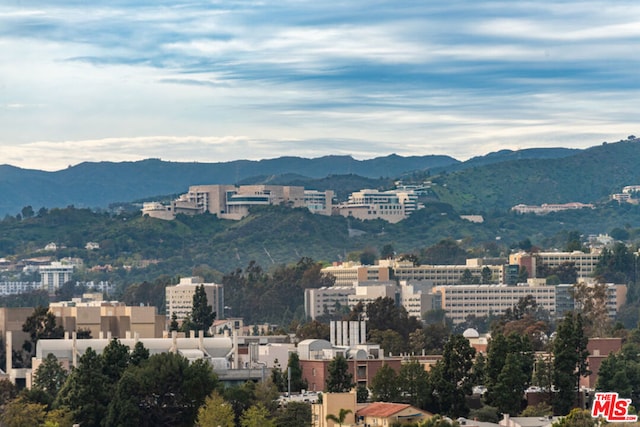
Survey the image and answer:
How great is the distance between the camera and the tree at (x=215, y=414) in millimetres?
89250

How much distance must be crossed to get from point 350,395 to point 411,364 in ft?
31.2

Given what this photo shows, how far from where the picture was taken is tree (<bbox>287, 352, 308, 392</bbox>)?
111750 millimetres

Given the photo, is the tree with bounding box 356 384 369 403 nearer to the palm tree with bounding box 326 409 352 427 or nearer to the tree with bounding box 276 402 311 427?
the tree with bounding box 276 402 311 427

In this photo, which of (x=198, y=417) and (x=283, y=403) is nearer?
(x=198, y=417)

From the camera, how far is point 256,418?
3501 inches

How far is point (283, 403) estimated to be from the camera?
3890 inches

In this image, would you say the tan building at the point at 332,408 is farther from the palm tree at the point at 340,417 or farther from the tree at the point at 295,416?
the tree at the point at 295,416

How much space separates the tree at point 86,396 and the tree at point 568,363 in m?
21.7

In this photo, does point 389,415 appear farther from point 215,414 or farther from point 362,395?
point 362,395

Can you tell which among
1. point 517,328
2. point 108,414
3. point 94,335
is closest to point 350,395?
point 108,414

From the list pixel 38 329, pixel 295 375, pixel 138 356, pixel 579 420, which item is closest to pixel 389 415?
pixel 579 420

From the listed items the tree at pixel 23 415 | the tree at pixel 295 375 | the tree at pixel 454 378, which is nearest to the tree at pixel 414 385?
the tree at pixel 454 378

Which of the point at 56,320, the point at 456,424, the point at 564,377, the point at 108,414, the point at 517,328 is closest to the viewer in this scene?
the point at 456,424

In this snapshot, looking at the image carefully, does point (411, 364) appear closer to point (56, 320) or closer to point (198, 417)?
point (198, 417)
